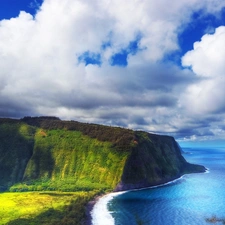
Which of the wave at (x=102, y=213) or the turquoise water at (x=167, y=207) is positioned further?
the turquoise water at (x=167, y=207)

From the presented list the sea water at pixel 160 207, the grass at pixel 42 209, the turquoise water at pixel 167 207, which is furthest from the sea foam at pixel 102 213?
the grass at pixel 42 209

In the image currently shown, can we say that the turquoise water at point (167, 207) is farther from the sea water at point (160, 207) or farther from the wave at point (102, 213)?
the wave at point (102, 213)

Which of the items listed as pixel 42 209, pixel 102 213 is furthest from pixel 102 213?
pixel 42 209

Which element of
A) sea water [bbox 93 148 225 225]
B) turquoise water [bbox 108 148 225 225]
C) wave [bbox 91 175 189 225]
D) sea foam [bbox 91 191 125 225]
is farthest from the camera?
turquoise water [bbox 108 148 225 225]

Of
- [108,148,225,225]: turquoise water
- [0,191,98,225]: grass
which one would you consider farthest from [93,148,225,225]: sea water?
[0,191,98,225]: grass

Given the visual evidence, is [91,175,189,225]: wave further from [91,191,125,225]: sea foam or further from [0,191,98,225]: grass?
[0,191,98,225]: grass

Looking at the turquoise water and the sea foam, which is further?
the turquoise water

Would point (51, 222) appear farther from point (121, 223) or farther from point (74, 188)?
point (74, 188)

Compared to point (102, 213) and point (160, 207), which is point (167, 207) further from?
point (102, 213)
